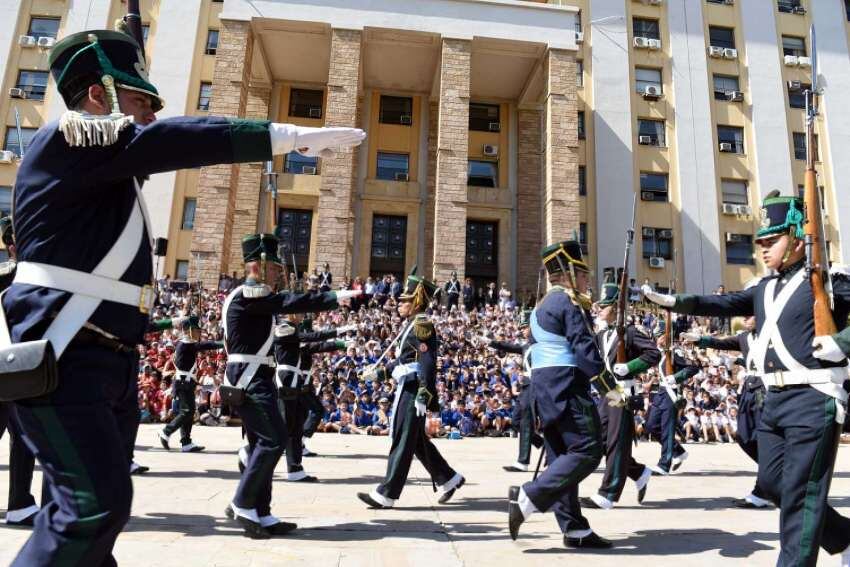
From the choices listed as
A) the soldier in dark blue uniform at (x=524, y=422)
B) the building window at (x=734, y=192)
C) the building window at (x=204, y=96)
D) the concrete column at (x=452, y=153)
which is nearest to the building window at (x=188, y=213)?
the building window at (x=204, y=96)

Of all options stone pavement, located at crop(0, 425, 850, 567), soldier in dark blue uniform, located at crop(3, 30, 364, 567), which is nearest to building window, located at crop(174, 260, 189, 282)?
stone pavement, located at crop(0, 425, 850, 567)

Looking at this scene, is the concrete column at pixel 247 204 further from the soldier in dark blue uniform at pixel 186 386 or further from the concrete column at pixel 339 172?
the soldier in dark blue uniform at pixel 186 386

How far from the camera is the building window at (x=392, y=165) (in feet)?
105

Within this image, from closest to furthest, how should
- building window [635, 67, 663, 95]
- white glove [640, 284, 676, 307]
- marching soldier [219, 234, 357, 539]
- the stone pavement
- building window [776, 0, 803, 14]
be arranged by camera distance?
1. the stone pavement
2. white glove [640, 284, 676, 307]
3. marching soldier [219, 234, 357, 539]
4. building window [635, 67, 663, 95]
5. building window [776, 0, 803, 14]

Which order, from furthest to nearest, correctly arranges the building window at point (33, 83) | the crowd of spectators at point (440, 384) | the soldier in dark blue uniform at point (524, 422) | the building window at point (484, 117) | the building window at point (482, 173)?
the building window at point (484, 117)
the building window at point (482, 173)
the building window at point (33, 83)
the crowd of spectators at point (440, 384)
the soldier in dark blue uniform at point (524, 422)

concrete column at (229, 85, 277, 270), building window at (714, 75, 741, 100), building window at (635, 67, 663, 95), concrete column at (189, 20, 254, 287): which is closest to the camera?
concrete column at (189, 20, 254, 287)

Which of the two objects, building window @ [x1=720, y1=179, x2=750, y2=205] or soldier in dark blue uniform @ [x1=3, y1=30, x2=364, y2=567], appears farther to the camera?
building window @ [x1=720, y1=179, x2=750, y2=205]

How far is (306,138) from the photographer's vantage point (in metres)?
2.37

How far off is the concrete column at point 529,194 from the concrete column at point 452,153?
507cm

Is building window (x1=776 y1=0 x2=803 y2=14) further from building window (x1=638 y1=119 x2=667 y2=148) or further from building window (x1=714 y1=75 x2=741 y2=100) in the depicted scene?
building window (x1=638 y1=119 x2=667 y2=148)

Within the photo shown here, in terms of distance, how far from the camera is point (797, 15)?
33719mm

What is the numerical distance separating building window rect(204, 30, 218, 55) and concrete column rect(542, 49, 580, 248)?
16729 mm

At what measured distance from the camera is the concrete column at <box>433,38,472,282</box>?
86.3 feet

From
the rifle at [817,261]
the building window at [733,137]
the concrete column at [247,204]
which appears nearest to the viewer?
the rifle at [817,261]
